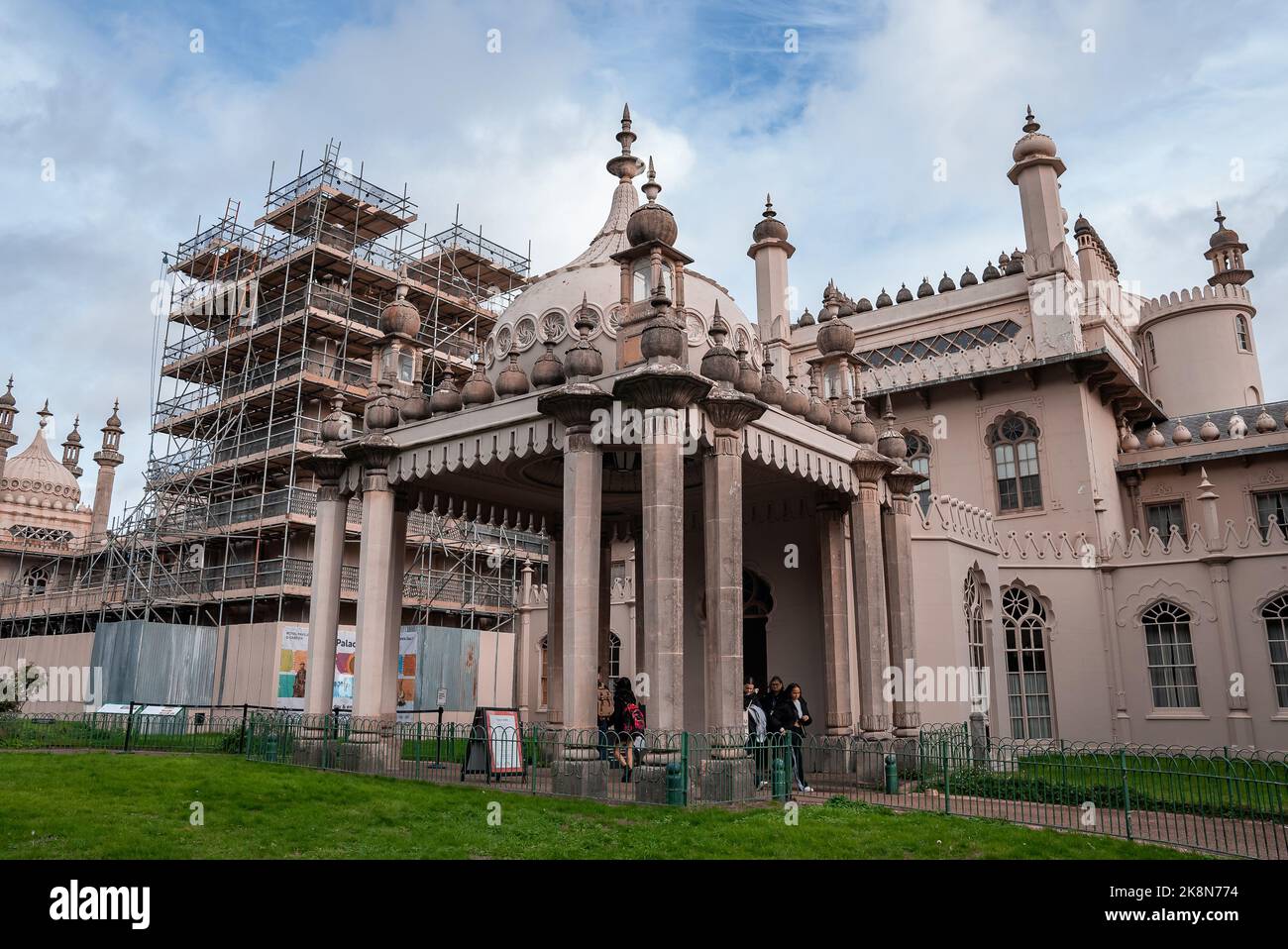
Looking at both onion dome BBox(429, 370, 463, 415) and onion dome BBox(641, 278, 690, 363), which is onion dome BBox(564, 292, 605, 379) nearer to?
onion dome BBox(641, 278, 690, 363)

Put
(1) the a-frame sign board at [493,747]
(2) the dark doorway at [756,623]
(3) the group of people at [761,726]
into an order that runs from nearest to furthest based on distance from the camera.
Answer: (3) the group of people at [761,726] < (1) the a-frame sign board at [493,747] < (2) the dark doorway at [756,623]

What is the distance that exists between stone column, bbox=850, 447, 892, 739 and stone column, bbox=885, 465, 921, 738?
401 millimetres

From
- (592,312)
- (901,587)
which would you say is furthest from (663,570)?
(901,587)

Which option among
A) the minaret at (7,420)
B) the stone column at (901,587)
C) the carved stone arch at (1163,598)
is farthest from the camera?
the minaret at (7,420)

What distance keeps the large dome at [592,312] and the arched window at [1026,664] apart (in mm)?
12821

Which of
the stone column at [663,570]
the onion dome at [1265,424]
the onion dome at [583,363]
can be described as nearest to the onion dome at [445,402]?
the onion dome at [583,363]

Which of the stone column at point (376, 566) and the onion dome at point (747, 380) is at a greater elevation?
the onion dome at point (747, 380)

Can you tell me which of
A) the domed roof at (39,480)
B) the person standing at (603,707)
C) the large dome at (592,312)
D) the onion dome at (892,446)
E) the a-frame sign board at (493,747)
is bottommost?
the a-frame sign board at (493,747)

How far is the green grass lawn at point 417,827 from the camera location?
9.09 meters

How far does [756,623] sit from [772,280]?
1393 cm

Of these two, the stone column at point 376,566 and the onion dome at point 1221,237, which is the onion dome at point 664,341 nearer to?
the stone column at point 376,566
